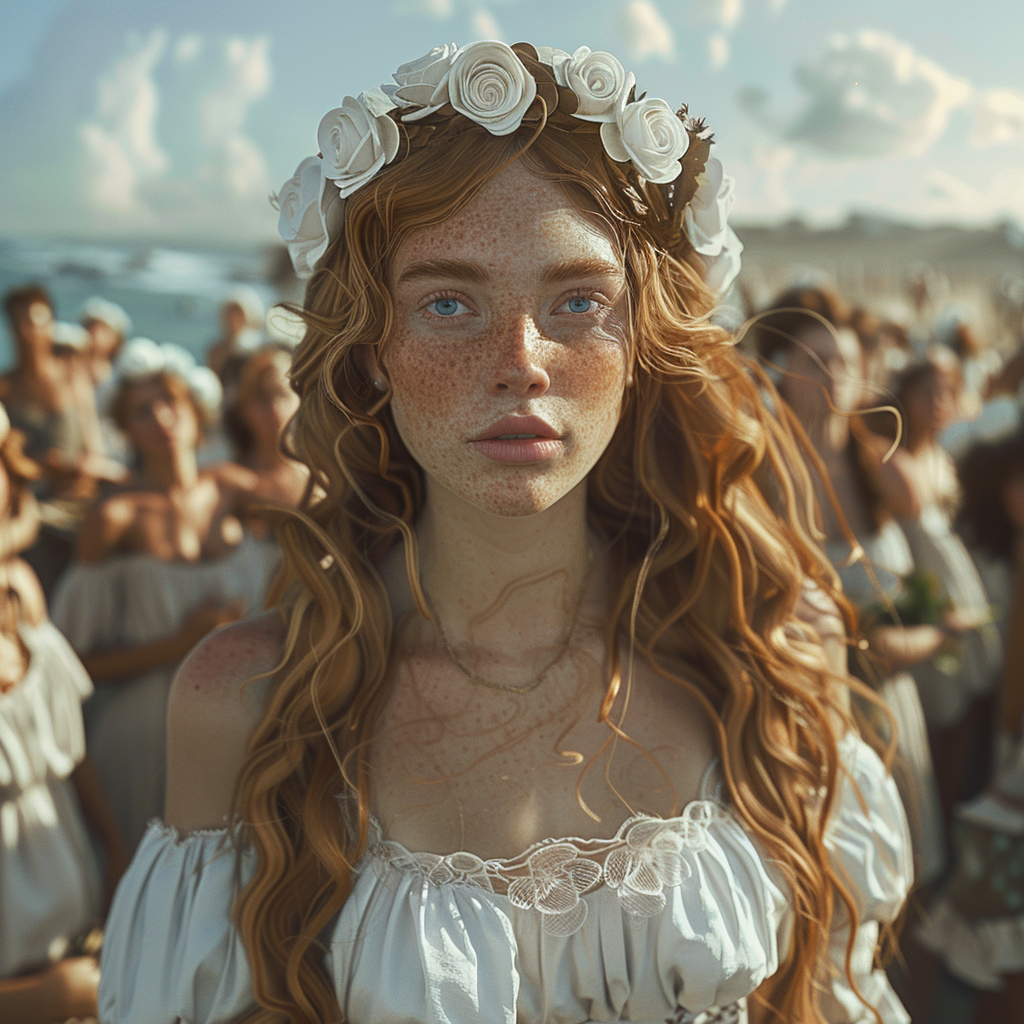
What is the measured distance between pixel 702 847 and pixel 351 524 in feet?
1.96

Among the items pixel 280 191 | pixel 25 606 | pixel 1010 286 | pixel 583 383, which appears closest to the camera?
pixel 583 383

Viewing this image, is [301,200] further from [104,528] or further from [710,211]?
[104,528]

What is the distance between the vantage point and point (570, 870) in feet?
3.61

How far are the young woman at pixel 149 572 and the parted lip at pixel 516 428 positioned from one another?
6.53 ft

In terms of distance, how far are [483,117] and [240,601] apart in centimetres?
232

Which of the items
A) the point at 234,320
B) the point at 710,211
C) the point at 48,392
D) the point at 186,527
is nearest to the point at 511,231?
the point at 710,211

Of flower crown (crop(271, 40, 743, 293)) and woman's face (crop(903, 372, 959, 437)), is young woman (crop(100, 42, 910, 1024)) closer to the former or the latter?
→ flower crown (crop(271, 40, 743, 293))

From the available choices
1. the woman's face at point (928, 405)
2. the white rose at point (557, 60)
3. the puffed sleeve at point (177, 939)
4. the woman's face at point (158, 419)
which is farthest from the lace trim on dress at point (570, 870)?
the woman's face at point (928, 405)

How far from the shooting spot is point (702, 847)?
114 centimetres

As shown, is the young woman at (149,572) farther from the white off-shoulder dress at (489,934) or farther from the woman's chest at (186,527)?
the white off-shoulder dress at (489,934)

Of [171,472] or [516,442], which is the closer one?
[516,442]

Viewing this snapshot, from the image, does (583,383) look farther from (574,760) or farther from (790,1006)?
(790,1006)

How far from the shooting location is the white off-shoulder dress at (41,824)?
6.36 ft

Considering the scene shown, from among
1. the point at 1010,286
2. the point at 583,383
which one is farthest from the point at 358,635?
the point at 1010,286
